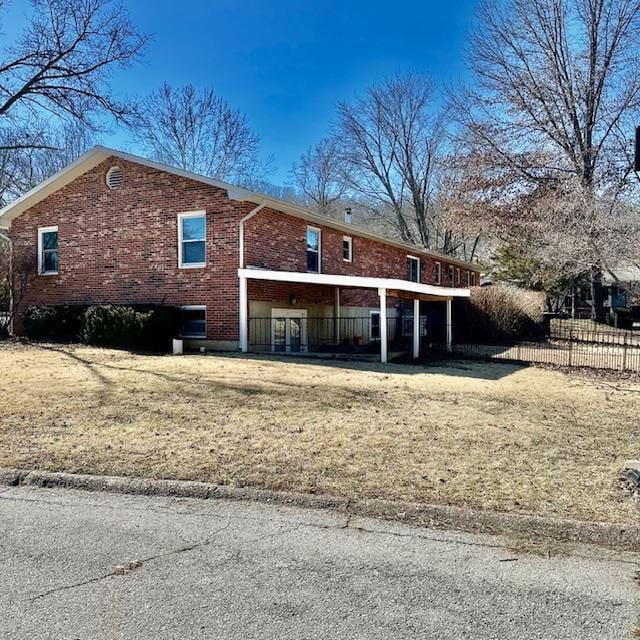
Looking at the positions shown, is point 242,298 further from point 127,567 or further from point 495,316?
point 495,316

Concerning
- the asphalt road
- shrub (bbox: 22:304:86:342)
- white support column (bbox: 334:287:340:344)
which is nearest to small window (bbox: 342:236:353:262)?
white support column (bbox: 334:287:340:344)

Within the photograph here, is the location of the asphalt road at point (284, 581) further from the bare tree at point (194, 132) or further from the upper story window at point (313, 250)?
the bare tree at point (194, 132)

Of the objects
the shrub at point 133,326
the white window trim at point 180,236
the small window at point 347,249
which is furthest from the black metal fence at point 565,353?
the shrub at point 133,326

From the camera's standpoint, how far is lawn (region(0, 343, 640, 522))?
4.59 meters

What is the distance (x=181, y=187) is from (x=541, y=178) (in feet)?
64.6

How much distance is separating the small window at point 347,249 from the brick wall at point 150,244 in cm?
180

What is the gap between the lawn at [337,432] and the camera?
4.59 meters

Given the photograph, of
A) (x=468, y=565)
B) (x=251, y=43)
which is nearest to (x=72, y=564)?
(x=468, y=565)

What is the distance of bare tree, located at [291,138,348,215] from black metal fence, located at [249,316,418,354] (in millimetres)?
24254

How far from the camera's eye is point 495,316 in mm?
21141

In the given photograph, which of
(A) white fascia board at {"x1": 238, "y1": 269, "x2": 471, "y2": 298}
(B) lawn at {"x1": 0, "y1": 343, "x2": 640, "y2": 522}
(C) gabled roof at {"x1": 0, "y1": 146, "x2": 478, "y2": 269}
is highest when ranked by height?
(C) gabled roof at {"x1": 0, "y1": 146, "x2": 478, "y2": 269}

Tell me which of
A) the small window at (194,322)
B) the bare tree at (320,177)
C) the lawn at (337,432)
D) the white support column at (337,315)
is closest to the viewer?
the lawn at (337,432)

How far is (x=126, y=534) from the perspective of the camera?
12.0ft

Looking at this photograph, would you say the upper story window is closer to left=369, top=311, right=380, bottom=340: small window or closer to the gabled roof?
the gabled roof
